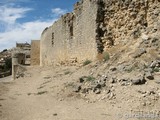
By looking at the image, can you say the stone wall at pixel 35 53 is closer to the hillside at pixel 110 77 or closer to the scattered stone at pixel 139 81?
the hillside at pixel 110 77

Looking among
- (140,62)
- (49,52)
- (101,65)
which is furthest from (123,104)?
(49,52)

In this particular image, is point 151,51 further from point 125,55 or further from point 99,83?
point 99,83

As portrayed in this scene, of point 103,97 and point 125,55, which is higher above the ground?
point 125,55

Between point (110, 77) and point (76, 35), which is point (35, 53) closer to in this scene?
point (76, 35)

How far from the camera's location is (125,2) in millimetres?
12344

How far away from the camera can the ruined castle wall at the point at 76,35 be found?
45.6 ft

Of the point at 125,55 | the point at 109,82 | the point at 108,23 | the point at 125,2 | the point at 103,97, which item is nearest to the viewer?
the point at 103,97

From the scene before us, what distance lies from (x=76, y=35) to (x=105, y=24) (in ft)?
11.2

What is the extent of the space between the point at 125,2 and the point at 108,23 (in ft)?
4.40

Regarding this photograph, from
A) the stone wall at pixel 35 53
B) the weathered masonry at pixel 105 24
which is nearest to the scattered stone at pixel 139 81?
the weathered masonry at pixel 105 24

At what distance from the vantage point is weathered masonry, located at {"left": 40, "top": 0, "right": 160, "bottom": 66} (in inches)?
454

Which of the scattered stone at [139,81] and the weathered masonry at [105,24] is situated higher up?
the weathered masonry at [105,24]

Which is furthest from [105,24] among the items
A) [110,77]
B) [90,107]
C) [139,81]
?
[90,107]

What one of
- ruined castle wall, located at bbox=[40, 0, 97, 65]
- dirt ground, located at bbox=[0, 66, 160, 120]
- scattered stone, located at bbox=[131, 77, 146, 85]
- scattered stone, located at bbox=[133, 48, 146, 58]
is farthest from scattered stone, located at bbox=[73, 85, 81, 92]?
ruined castle wall, located at bbox=[40, 0, 97, 65]
